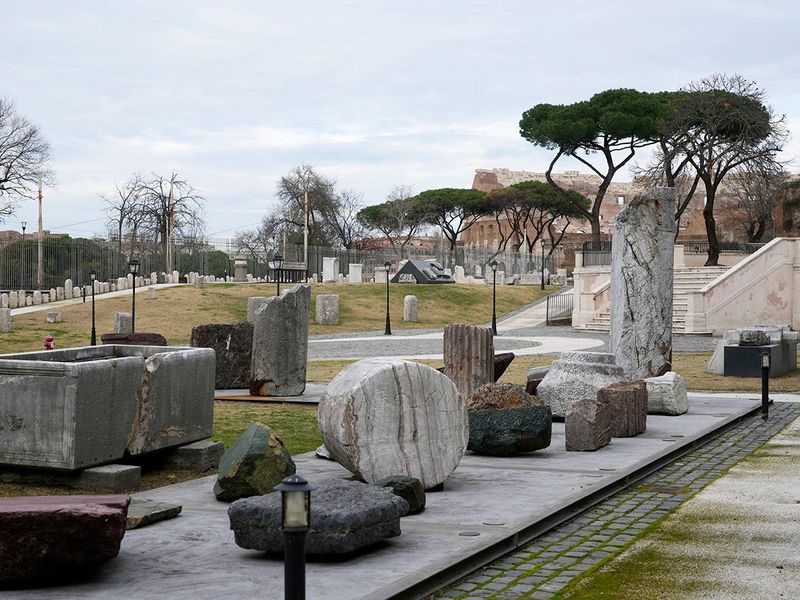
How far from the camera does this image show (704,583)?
6023 millimetres

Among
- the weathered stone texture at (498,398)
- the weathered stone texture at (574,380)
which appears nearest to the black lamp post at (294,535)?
the weathered stone texture at (498,398)

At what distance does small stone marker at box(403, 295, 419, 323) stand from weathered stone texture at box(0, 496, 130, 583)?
40.0 meters

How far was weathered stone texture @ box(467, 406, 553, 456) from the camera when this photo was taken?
427 inches

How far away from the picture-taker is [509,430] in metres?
10.8

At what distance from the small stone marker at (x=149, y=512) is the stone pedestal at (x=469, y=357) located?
7.57 m

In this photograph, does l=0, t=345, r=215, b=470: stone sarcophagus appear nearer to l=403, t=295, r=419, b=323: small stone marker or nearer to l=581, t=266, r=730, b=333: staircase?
l=581, t=266, r=730, b=333: staircase

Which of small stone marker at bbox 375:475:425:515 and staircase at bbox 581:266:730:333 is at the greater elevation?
staircase at bbox 581:266:730:333

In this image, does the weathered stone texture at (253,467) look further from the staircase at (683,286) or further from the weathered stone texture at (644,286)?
the staircase at (683,286)

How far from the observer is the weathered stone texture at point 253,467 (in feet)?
26.1

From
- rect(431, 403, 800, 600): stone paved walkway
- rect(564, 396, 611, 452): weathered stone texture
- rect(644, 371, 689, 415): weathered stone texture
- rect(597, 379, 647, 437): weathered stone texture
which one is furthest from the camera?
rect(644, 371, 689, 415): weathered stone texture

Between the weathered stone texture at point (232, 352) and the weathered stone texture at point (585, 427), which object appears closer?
the weathered stone texture at point (585, 427)

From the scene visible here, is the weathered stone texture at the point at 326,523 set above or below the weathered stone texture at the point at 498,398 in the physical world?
below

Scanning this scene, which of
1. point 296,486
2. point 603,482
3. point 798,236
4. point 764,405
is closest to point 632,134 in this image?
point 798,236

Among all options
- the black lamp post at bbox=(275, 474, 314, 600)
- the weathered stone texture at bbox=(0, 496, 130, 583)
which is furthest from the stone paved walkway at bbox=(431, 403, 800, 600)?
the weathered stone texture at bbox=(0, 496, 130, 583)
